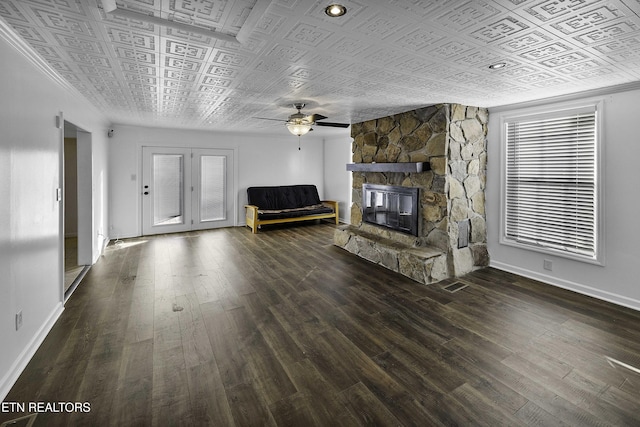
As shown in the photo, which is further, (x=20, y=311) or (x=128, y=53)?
(x=128, y=53)

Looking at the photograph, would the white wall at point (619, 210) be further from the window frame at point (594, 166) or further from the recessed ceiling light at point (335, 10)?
the recessed ceiling light at point (335, 10)

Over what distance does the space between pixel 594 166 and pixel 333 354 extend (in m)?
3.45

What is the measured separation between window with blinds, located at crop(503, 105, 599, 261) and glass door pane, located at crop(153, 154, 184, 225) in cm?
639

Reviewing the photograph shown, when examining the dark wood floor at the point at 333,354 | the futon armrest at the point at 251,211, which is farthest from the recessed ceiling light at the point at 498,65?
the futon armrest at the point at 251,211

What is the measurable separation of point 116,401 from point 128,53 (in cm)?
245

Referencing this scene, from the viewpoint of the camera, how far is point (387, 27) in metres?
1.94

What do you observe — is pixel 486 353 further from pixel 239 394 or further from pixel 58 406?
pixel 58 406

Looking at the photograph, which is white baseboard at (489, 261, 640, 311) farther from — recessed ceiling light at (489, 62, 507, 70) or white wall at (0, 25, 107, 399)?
white wall at (0, 25, 107, 399)

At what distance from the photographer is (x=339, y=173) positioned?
8.38 metres

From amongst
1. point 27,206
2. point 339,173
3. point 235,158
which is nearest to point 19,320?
point 27,206

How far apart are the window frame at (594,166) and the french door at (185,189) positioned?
5.77 meters

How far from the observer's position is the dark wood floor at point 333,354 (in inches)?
71.7

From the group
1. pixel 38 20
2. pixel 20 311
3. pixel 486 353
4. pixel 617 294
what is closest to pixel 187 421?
pixel 20 311

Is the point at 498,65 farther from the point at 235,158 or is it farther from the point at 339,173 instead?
the point at 235,158
